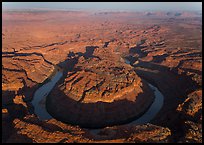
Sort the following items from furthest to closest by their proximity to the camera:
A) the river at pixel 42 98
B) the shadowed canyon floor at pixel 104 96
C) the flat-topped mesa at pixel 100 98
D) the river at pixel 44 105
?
the river at pixel 42 98
the river at pixel 44 105
the flat-topped mesa at pixel 100 98
the shadowed canyon floor at pixel 104 96

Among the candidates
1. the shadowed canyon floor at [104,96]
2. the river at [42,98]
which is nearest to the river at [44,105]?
the river at [42,98]

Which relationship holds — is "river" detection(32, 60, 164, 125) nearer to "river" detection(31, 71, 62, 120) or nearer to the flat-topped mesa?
"river" detection(31, 71, 62, 120)

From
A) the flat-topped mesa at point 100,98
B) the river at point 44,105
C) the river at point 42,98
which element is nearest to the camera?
the flat-topped mesa at point 100,98

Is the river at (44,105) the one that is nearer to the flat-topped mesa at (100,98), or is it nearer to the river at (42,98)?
the river at (42,98)

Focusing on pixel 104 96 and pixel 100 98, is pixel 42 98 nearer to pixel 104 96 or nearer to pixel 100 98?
pixel 100 98

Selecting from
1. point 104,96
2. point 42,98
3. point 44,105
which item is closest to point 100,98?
point 104,96

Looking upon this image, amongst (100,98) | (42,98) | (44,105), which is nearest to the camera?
(100,98)

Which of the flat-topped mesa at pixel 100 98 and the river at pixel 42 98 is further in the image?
the river at pixel 42 98

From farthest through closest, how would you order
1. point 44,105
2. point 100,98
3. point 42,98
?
point 42,98 → point 44,105 → point 100,98

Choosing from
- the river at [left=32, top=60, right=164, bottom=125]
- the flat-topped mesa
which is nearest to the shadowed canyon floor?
the flat-topped mesa
